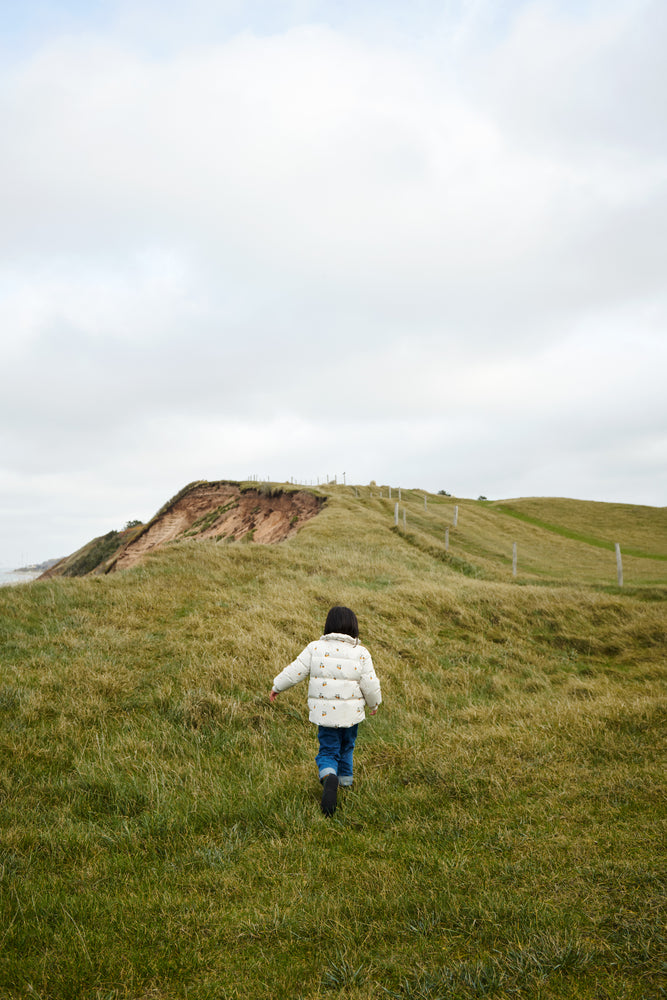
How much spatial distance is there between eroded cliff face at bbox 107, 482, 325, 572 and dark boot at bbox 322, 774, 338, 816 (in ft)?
85.5

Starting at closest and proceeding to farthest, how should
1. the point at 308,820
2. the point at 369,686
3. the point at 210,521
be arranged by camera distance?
the point at 308,820 → the point at 369,686 → the point at 210,521

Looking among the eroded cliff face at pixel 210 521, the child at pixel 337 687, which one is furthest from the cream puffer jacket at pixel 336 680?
the eroded cliff face at pixel 210 521

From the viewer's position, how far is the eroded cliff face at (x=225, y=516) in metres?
34.8

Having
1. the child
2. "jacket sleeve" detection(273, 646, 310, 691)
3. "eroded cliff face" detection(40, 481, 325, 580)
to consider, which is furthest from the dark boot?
"eroded cliff face" detection(40, 481, 325, 580)

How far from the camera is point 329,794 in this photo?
4.91 meters

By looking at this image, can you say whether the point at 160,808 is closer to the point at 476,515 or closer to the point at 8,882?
the point at 8,882

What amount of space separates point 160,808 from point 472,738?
3280 millimetres

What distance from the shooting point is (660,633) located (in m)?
12.2

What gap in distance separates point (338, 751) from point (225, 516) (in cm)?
3538

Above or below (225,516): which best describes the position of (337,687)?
below

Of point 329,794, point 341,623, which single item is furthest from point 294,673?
point 329,794

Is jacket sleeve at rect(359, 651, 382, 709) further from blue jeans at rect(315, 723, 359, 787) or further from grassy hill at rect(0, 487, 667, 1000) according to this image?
grassy hill at rect(0, 487, 667, 1000)

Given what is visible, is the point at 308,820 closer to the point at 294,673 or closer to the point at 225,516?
the point at 294,673

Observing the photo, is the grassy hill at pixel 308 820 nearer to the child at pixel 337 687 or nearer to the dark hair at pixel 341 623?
the child at pixel 337 687
